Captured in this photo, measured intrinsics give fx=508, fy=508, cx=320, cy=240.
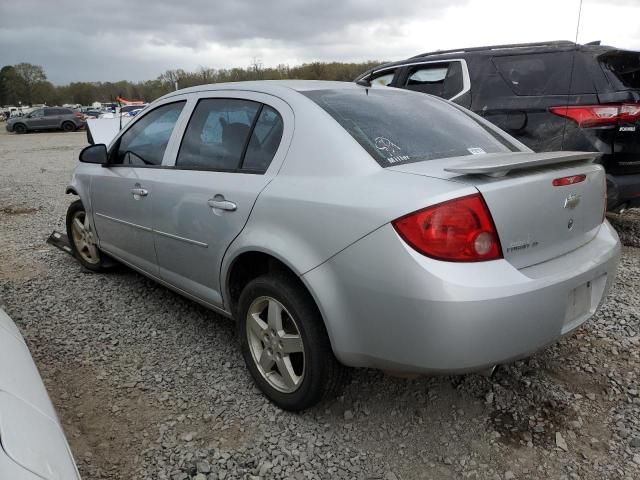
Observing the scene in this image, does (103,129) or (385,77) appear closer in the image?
(385,77)

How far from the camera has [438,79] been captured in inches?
228

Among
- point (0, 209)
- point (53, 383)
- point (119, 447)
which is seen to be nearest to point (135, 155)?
point (53, 383)

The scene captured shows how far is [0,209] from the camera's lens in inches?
306

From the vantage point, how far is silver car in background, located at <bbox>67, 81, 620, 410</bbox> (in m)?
1.84

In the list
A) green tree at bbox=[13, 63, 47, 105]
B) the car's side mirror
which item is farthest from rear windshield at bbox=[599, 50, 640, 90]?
green tree at bbox=[13, 63, 47, 105]

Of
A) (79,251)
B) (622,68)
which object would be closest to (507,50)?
(622,68)

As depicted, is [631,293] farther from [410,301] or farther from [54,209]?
[54,209]

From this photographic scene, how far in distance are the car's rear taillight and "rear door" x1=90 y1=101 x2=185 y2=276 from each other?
1874mm

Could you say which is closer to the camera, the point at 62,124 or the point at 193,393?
the point at 193,393

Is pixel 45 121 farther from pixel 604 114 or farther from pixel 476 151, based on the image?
pixel 476 151

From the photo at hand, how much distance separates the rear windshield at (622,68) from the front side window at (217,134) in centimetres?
345

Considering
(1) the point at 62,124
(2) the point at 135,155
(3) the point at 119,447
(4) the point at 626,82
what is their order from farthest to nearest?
Answer: (1) the point at 62,124, (4) the point at 626,82, (2) the point at 135,155, (3) the point at 119,447

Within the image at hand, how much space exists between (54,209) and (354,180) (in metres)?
6.86

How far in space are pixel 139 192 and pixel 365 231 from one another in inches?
74.0
